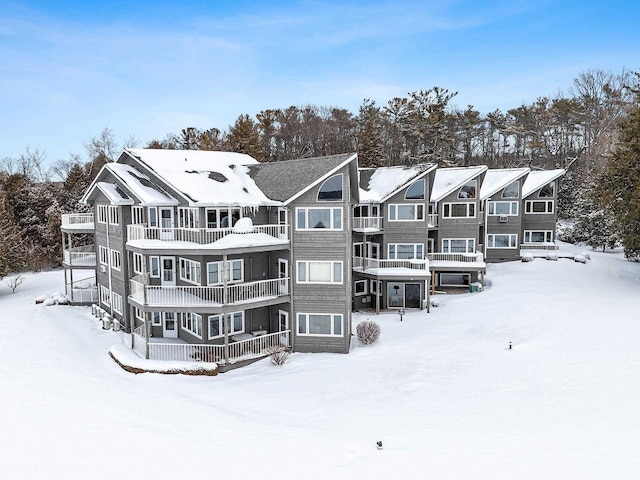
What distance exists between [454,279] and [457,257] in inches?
95.0

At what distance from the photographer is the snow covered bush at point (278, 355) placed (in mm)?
20688

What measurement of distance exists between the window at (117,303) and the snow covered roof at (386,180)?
16472 millimetres

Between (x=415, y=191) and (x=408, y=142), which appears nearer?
(x=415, y=191)

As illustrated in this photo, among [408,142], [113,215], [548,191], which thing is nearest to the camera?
[113,215]

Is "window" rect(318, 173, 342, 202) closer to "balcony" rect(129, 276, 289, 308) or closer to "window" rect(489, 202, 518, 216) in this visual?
"balcony" rect(129, 276, 289, 308)

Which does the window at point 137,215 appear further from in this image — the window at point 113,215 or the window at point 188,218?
the window at point 188,218

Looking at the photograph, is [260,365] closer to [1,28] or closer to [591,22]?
[1,28]

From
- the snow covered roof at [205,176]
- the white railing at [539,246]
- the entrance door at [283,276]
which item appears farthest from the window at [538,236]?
the snow covered roof at [205,176]

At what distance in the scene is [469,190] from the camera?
33.3 metres

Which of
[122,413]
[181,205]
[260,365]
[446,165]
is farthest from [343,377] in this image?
[446,165]

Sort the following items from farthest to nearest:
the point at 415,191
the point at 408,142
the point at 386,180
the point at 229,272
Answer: the point at 408,142, the point at 386,180, the point at 415,191, the point at 229,272

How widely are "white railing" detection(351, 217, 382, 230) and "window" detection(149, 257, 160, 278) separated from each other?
12973mm

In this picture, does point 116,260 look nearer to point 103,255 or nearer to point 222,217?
point 103,255

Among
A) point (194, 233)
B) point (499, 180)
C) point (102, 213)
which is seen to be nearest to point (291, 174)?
point (194, 233)
